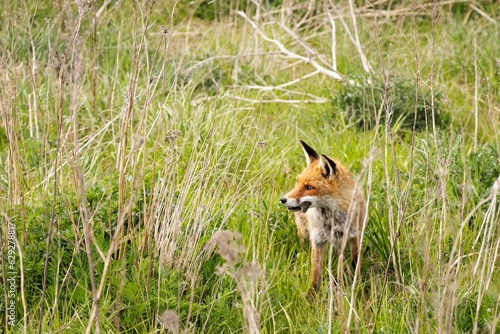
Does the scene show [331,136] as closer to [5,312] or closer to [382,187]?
[382,187]

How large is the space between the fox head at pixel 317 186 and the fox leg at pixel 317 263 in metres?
0.24

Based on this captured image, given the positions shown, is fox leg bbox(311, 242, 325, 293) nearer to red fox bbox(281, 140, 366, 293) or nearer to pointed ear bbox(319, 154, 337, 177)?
red fox bbox(281, 140, 366, 293)

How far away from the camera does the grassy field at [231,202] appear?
3.56 metres

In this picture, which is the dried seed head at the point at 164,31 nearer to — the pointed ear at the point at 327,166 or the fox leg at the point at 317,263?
the pointed ear at the point at 327,166

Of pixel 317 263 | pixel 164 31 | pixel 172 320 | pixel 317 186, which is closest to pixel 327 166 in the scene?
pixel 317 186

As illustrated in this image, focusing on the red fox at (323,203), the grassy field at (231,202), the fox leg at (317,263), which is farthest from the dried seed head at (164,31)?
the fox leg at (317,263)

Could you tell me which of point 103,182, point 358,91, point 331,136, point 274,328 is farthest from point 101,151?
point 274,328

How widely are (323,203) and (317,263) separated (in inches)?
16.9

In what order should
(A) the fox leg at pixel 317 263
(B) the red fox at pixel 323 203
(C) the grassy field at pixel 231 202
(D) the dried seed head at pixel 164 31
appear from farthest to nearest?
(B) the red fox at pixel 323 203, (A) the fox leg at pixel 317 263, (D) the dried seed head at pixel 164 31, (C) the grassy field at pixel 231 202

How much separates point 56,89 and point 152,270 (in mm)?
2793

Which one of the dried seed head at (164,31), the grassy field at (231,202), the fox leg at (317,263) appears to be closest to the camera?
the grassy field at (231,202)

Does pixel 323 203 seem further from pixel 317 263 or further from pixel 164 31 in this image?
pixel 164 31

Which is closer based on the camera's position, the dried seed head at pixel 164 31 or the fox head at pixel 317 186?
the dried seed head at pixel 164 31

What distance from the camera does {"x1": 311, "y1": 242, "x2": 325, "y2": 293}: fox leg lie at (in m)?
4.32
